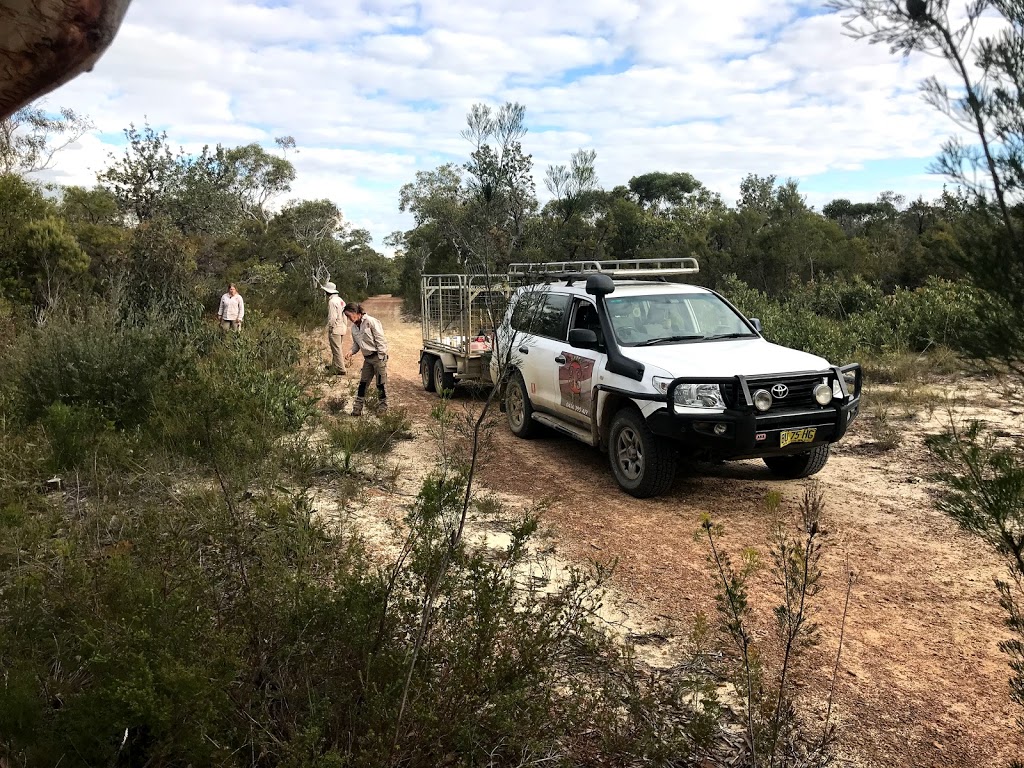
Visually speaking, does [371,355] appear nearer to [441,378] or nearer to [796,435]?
[441,378]

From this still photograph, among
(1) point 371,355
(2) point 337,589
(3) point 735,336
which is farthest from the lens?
(1) point 371,355

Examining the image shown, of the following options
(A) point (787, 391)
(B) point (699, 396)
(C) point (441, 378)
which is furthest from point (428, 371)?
(A) point (787, 391)

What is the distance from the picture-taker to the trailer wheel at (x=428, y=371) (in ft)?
40.2

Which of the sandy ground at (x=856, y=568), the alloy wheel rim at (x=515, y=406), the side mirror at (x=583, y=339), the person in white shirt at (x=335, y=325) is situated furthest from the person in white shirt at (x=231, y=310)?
the side mirror at (x=583, y=339)

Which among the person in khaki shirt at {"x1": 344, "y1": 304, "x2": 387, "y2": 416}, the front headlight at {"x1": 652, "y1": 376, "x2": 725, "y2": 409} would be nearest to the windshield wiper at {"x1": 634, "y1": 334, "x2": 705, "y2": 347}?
the front headlight at {"x1": 652, "y1": 376, "x2": 725, "y2": 409}

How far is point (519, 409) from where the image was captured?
883cm

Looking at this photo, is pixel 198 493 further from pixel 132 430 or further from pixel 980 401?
pixel 980 401

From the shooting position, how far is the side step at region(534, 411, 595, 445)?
284 inches

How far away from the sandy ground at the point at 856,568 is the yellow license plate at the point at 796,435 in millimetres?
620

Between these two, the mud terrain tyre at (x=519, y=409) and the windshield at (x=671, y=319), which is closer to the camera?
the windshield at (x=671, y=319)

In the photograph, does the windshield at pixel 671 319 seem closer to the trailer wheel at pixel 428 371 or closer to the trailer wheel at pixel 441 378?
the trailer wheel at pixel 441 378

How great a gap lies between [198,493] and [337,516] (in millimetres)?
1028

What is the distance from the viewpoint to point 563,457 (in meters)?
8.10

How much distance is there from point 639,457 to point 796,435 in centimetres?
130
